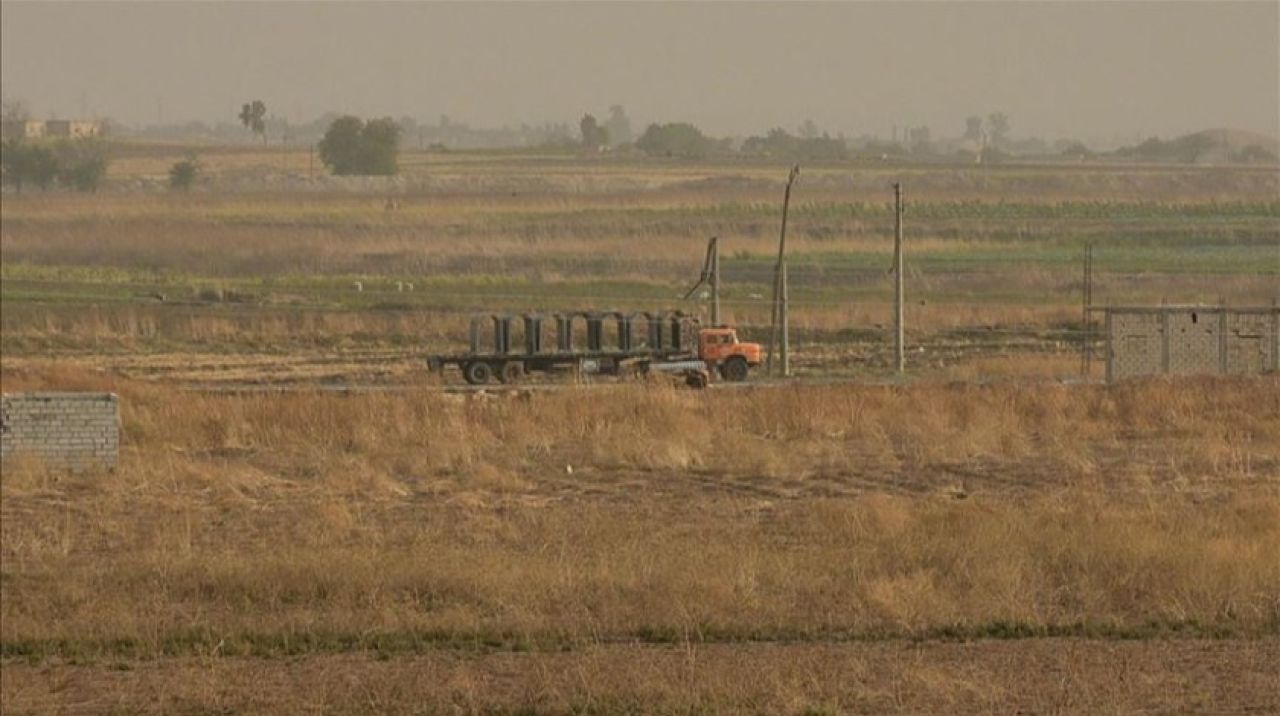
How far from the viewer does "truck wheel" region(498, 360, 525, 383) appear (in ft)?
149

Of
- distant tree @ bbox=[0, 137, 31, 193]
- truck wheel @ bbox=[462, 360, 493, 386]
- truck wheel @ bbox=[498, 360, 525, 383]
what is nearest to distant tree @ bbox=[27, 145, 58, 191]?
distant tree @ bbox=[0, 137, 31, 193]

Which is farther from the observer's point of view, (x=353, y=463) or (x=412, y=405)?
(x=412, y=405)

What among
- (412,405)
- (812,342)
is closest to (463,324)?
(812,342)

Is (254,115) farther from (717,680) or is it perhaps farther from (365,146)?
(717,680)

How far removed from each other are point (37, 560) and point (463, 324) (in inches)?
1480

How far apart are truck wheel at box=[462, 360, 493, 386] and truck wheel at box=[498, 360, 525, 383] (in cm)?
31

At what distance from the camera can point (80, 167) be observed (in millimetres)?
124188

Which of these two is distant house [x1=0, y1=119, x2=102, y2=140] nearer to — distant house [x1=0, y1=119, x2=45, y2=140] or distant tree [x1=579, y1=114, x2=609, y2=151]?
distant house [x1=0, y1=119, x2=45, y2=140]

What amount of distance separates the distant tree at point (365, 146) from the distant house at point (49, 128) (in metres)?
43.2

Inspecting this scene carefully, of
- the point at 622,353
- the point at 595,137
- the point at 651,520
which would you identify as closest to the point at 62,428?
the point at 651,520

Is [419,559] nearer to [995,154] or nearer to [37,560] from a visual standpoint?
[37,560]

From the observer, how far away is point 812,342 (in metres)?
Answer: 56.7

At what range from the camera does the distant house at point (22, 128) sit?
156375mm

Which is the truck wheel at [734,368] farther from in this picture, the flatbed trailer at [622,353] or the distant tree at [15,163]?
the distant tree at [15,163]
